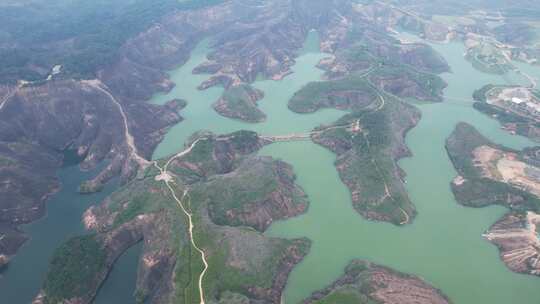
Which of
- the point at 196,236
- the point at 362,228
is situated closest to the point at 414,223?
the point at 362,228

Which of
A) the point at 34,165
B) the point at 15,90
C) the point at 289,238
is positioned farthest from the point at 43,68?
the point at 289,238

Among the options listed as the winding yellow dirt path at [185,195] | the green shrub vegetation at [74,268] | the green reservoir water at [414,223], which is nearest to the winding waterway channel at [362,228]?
the green reservoir water at [414,223]

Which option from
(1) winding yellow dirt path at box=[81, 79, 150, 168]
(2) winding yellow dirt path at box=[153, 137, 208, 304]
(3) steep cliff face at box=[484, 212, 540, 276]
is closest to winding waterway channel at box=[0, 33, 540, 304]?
(3) steep cliff face at box=[484, 212, 540, 276]

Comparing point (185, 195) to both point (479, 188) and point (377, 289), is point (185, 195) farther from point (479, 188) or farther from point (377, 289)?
point (479, 188)

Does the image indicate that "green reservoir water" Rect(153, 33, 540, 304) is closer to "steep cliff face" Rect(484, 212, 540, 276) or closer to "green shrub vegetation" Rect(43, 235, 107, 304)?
"steep cliff face" Rect(484, 212, 540, 276)

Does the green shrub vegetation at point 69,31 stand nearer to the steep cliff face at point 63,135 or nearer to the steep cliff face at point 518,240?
the steep cliff face at point 63,135
